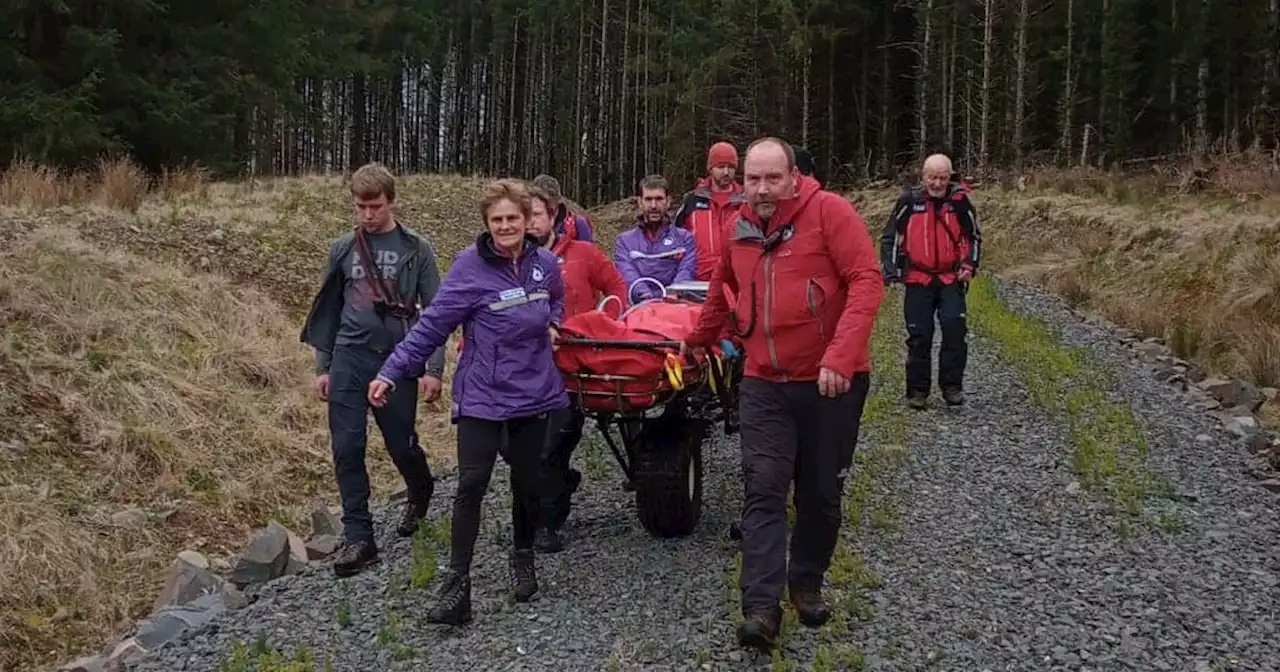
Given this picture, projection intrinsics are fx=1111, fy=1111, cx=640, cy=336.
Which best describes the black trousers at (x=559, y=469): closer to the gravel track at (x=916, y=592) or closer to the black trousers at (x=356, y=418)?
the gravel track at (x=916, y=592)

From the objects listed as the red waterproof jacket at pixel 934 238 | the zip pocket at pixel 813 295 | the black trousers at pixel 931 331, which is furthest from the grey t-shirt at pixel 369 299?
the black trousers at pixel 931 331

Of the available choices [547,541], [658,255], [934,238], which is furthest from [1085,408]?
[547,541]

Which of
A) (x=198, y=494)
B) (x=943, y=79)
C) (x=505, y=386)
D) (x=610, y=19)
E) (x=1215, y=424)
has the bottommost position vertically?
(x=198, y=494)

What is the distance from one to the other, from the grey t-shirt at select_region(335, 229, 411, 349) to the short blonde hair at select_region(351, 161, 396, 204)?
267mm

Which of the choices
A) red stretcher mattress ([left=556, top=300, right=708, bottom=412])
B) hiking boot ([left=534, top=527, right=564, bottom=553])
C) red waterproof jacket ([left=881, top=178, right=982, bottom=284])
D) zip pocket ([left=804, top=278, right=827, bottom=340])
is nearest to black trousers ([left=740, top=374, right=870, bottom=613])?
zip pocket ([left=804, top=278, right=827, bottom=340])

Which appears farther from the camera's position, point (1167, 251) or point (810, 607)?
point (1167, 251)

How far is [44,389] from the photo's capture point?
852 cm

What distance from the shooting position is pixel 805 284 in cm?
471

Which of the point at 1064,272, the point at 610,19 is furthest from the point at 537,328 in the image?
the point at 610,19

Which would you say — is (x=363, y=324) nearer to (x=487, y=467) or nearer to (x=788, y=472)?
(x=487, y=467)

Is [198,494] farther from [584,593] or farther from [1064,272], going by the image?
[1064,272]

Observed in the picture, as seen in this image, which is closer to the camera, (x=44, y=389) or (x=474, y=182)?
(x=44, y=389)

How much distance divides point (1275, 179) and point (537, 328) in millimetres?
15401

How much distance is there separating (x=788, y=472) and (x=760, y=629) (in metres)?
0.67
